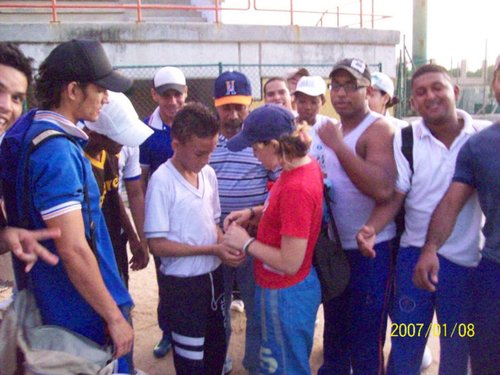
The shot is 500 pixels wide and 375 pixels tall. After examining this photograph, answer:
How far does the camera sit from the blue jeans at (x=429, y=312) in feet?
8.13

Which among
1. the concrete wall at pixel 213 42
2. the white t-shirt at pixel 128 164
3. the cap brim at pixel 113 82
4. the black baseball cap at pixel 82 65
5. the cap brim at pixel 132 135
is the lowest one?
the white t-shirt at pixel 128 164

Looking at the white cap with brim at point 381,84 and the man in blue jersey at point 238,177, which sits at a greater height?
the white cap with brim at point 381,84

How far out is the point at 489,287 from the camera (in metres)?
2.33

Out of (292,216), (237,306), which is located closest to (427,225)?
(292,216)

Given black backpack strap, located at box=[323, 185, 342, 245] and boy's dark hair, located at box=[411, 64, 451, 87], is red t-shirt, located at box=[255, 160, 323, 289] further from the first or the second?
boy's dark hair, located at box=[411, 64, 451, 87]

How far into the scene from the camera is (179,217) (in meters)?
2.50

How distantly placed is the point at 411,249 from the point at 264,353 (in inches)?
37.2

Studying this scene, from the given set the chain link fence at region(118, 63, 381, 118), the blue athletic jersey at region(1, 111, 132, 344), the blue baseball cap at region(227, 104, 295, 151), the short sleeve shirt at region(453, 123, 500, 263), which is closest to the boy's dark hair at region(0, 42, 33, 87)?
the blue athletic jersey at region(1, 111, 132, 344)

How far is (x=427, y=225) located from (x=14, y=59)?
6.77 feet

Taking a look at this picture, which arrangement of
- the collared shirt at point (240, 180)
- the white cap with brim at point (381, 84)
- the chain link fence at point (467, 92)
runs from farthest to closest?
1. the chain link fence at point (467, 92)
2. the white cap with brim at point (381, 84)
3. the collared shirt at point (240, 180)

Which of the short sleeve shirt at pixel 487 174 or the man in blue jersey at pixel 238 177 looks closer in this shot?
the short sleeve shirt at pixel 487 174

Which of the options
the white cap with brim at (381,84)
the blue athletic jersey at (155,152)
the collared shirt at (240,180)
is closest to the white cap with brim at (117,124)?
the collared shirt at (240,180)

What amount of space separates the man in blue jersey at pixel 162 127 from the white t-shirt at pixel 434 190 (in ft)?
5.90

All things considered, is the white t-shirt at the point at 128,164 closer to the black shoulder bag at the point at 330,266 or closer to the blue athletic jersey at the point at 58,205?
the blue athletic jersey at the point at 58,205
